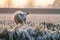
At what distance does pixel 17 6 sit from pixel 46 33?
87 cm

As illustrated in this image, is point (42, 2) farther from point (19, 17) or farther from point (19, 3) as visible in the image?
point (19, 17)

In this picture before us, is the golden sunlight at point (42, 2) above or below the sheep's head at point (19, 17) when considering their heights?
above

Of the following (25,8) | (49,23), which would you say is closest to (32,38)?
(49,23)

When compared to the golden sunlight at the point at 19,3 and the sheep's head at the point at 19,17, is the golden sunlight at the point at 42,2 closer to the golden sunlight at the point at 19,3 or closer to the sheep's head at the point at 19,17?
the golden sunlight at the point at 19,3

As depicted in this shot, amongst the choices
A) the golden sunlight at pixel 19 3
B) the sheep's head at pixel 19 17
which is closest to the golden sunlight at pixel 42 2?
the golden sunlight at pixel 19 3

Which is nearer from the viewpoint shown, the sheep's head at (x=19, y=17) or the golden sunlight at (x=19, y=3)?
the sheep's head at (x=19, y=17)

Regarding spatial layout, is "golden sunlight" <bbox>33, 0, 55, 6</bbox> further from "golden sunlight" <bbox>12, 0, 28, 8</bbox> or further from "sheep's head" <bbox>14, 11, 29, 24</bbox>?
"sheep's head" <bbox>14, 11, 29, 24</bbox>

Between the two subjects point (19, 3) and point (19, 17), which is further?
point (19, 3)

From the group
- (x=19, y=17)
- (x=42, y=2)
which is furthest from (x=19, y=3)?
(x=19, y=17)

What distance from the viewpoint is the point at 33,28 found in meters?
1.70

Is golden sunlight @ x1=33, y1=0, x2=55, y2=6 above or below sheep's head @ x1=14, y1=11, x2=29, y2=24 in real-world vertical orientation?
above

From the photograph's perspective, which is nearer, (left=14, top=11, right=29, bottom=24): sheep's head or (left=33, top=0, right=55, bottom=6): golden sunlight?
(left=14, top=11, right=29, bottom=24): sheep's head

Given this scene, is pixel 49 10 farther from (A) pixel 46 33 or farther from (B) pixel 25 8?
(A) pixel 46 33

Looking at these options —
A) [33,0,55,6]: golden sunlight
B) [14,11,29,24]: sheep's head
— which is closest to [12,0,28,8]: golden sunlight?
[33,0,55,6]: golden sunlight
